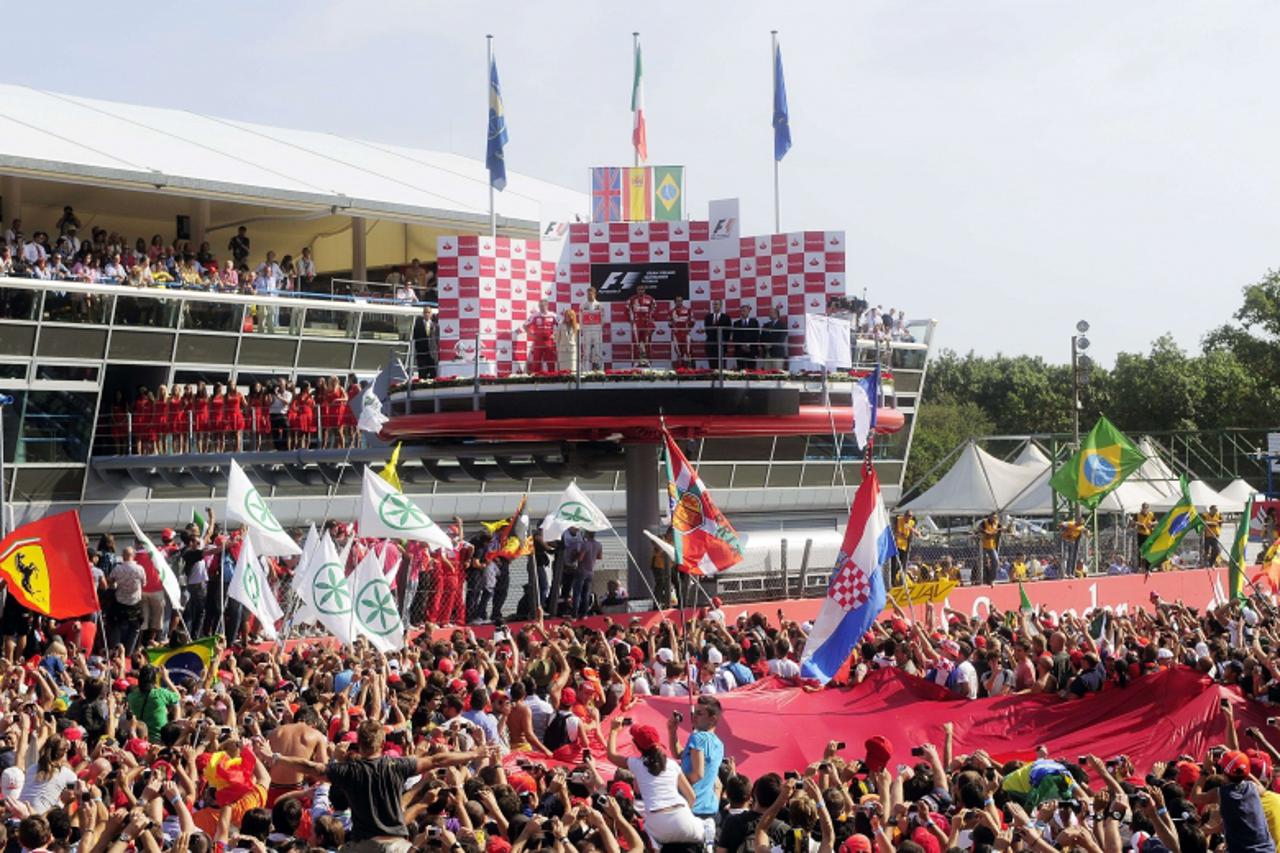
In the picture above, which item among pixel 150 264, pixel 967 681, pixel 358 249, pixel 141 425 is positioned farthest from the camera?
pixel 358 249

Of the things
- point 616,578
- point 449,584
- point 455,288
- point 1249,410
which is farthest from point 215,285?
point 1249,410

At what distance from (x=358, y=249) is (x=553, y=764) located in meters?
35.0

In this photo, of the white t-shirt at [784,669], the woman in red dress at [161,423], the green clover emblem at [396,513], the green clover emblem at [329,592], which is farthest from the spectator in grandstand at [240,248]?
the white t-shirt at [784,669]

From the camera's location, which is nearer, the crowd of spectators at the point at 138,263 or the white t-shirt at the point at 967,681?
the white t-shirt at the point at 967,681

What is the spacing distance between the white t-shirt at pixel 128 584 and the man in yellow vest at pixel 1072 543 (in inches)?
770

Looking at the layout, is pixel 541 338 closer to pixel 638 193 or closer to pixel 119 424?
pixel 638 193

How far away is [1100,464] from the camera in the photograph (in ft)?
99.9

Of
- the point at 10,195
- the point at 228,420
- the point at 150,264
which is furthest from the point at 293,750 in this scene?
the point at 10,195

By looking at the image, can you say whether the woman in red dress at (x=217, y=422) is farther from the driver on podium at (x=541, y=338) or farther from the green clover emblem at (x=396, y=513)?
the green clover emblem at (x=396, y=513)

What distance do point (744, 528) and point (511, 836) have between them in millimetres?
41224

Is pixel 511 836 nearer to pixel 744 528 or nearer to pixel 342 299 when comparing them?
pixel 342 299

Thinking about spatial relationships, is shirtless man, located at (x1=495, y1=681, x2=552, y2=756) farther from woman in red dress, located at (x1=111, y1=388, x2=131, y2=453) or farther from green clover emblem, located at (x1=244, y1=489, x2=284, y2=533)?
woman in red dress, located at (x1=111, y1=388, x2=131, y2=453)

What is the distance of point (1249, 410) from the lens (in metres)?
98.4

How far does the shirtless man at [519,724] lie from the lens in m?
16.8
